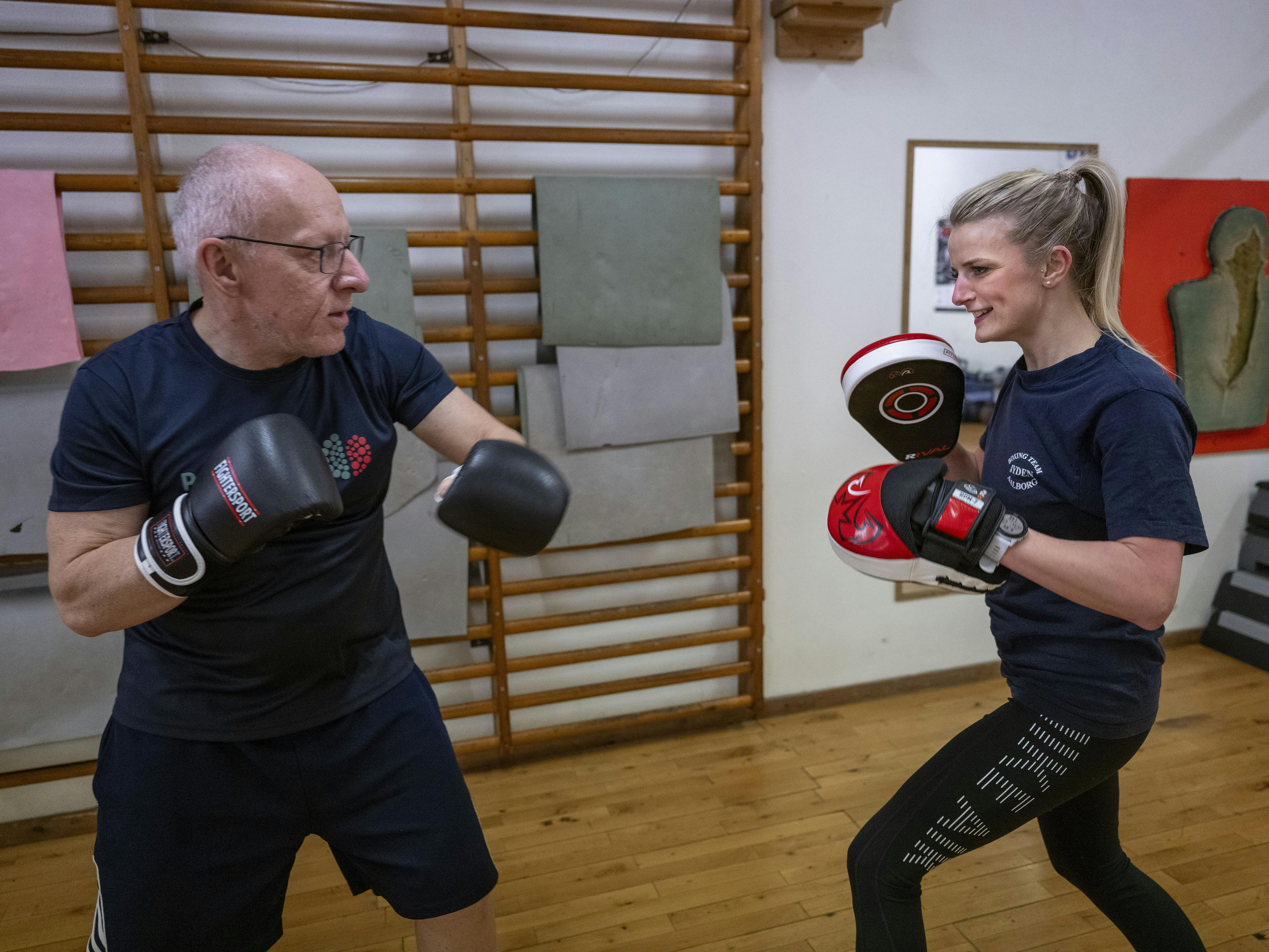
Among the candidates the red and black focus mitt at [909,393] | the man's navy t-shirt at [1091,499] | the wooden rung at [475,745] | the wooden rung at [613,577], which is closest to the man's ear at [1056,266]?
the man's navy t-shirt at [1091,499]

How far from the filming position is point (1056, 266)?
131cm

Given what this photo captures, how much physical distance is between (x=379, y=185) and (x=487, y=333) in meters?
0.50

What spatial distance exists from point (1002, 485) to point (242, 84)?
2.19 metres

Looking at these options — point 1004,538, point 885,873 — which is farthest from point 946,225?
point 885,873

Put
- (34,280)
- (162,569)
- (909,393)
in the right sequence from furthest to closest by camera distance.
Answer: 1. (34,280)
2. (909,393)
3. (162,569)

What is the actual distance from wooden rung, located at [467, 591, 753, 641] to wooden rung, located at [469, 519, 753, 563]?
15 cm

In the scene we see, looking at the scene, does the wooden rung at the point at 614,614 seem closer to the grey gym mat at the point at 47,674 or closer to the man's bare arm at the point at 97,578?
the grey gym mat at the point at 47,674

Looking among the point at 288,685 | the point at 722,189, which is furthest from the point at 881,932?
the point at 722,189

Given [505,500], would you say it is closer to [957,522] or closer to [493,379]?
[957,522]

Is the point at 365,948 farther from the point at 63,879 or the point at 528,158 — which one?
the point at 528,158

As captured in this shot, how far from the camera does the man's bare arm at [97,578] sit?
113 cm

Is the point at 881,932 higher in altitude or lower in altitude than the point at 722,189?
lower

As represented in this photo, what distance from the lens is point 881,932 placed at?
127cm

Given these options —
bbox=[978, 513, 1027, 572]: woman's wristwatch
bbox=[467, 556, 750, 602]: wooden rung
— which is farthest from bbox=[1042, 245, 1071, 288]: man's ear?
bbox=[467, 556, 750, 602]: wooden rung
